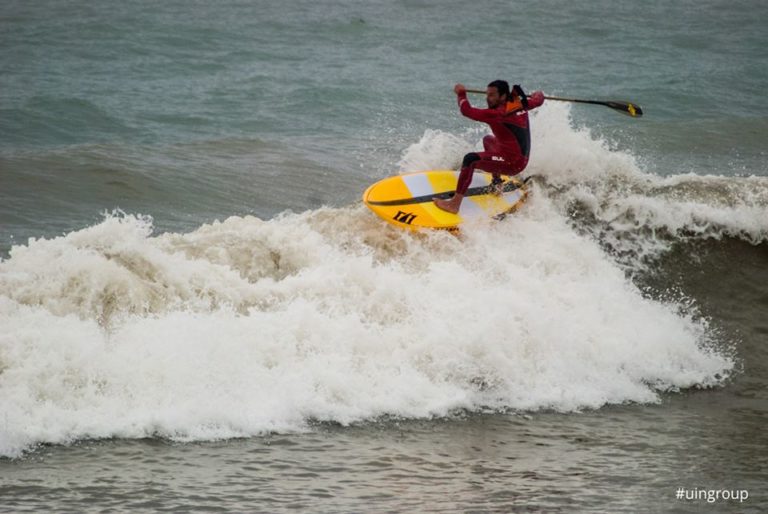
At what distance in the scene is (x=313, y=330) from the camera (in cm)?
803

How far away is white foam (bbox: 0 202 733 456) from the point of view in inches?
279

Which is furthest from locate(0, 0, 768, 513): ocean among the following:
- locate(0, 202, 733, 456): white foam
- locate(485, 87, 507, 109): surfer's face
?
locate(485, 87, 507, 109): surfer's face

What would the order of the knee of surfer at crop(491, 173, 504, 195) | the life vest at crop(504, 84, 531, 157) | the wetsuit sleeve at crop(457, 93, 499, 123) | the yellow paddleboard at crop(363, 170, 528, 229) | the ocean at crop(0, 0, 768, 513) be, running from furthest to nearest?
the knee of surfer at crop(491, 173, 504, 195) < the life vest at crop(504, 84, 531, 157) < the yellow paddleboard at crop(363, 170, 528, 229) < the wetsuit sleeve at crop(457, 93, 499, 123) < the ocean at crop(0, 0, 768, 513)

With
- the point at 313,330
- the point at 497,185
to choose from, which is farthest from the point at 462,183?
the point at 313,330

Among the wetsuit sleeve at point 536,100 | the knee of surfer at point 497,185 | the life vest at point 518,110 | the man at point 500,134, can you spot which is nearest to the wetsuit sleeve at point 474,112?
the man at point 500,134

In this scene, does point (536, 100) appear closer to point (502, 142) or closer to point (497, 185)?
point (502, 142)

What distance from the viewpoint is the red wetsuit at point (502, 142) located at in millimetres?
9648

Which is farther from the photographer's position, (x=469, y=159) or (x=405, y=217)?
(x=469, y=159)

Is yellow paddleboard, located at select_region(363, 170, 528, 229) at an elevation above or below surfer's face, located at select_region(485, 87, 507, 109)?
below

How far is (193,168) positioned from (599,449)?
31.1 ft

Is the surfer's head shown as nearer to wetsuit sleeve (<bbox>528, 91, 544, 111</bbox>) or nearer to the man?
the man

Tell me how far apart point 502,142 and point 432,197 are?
0.85 meters

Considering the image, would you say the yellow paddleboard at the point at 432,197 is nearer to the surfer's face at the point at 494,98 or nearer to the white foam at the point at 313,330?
the white foam at the point at 313,330

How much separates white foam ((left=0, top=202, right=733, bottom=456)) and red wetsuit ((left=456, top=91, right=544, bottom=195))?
53 cm
